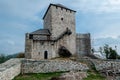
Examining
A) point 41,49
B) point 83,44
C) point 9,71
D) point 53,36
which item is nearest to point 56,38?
point 53,36

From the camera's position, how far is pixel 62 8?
46812 millimetres

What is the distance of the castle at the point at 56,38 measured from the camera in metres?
42.0

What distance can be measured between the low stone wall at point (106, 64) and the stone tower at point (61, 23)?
9.56 metres

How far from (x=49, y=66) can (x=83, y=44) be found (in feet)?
52.1

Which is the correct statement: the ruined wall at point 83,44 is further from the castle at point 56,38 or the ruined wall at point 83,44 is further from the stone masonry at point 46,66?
the stone masonry at point 46,66

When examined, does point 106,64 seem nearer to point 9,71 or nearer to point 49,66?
point 49,66

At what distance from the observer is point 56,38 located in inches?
1764

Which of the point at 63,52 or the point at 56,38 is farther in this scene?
the point at 56,38

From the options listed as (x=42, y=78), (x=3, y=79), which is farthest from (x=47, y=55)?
(x=3, y=79)

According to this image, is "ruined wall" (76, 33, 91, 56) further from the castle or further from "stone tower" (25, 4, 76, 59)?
"stone tower" (25, 4, 76, 59)

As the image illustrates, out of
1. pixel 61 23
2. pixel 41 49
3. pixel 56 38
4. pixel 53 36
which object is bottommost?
pixel 41 49

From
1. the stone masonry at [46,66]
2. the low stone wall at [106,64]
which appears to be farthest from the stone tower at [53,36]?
the low stone wall at [106,64]

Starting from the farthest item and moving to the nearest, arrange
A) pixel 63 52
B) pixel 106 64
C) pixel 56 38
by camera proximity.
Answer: pixel 56 38 → pixel 63 52 → pixel 106 64

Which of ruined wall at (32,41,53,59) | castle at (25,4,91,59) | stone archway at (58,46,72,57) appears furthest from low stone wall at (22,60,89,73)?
stone archway at (58,46,72,57)
